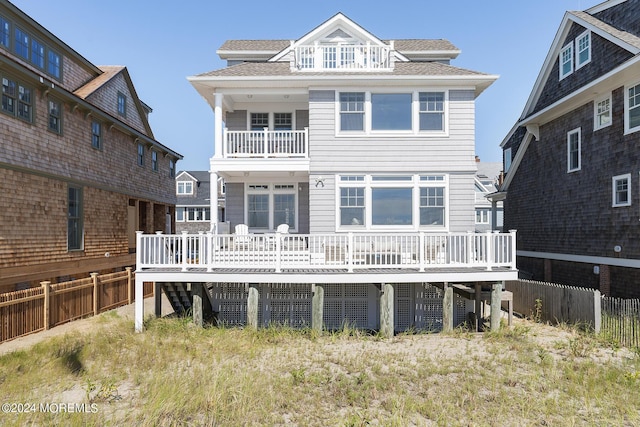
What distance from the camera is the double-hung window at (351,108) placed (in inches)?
523

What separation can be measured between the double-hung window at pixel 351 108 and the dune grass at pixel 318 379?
738 centimetres

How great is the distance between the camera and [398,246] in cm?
1158

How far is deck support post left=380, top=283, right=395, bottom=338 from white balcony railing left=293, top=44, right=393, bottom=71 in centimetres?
800

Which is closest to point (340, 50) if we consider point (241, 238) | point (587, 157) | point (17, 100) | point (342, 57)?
point (342, 57)

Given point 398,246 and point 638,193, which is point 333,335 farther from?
point 638,193

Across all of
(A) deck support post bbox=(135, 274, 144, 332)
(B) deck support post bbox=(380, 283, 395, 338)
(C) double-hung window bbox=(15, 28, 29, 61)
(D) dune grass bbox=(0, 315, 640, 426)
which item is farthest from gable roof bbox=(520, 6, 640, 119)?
(C) double-hung window bbox=(15, 28, 29, 61)

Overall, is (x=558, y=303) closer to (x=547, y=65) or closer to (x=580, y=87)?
(x=580, y=87)

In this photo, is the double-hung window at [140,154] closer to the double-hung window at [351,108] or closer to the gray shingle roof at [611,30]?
the double-hung window at [351,108]

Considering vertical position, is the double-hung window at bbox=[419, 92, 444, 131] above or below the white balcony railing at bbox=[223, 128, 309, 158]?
above

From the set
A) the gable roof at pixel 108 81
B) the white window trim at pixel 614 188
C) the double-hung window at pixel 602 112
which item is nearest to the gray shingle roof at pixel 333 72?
the double-hung window at pixel 602 112

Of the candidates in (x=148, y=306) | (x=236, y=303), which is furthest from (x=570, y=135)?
(x=148, y=306)

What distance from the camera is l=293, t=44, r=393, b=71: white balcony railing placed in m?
13.7

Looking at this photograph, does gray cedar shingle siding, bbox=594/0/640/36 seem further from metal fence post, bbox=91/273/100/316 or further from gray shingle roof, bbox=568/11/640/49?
metal fence post, bbox=91/273/100/316

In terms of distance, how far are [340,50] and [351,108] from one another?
2.46 metres
